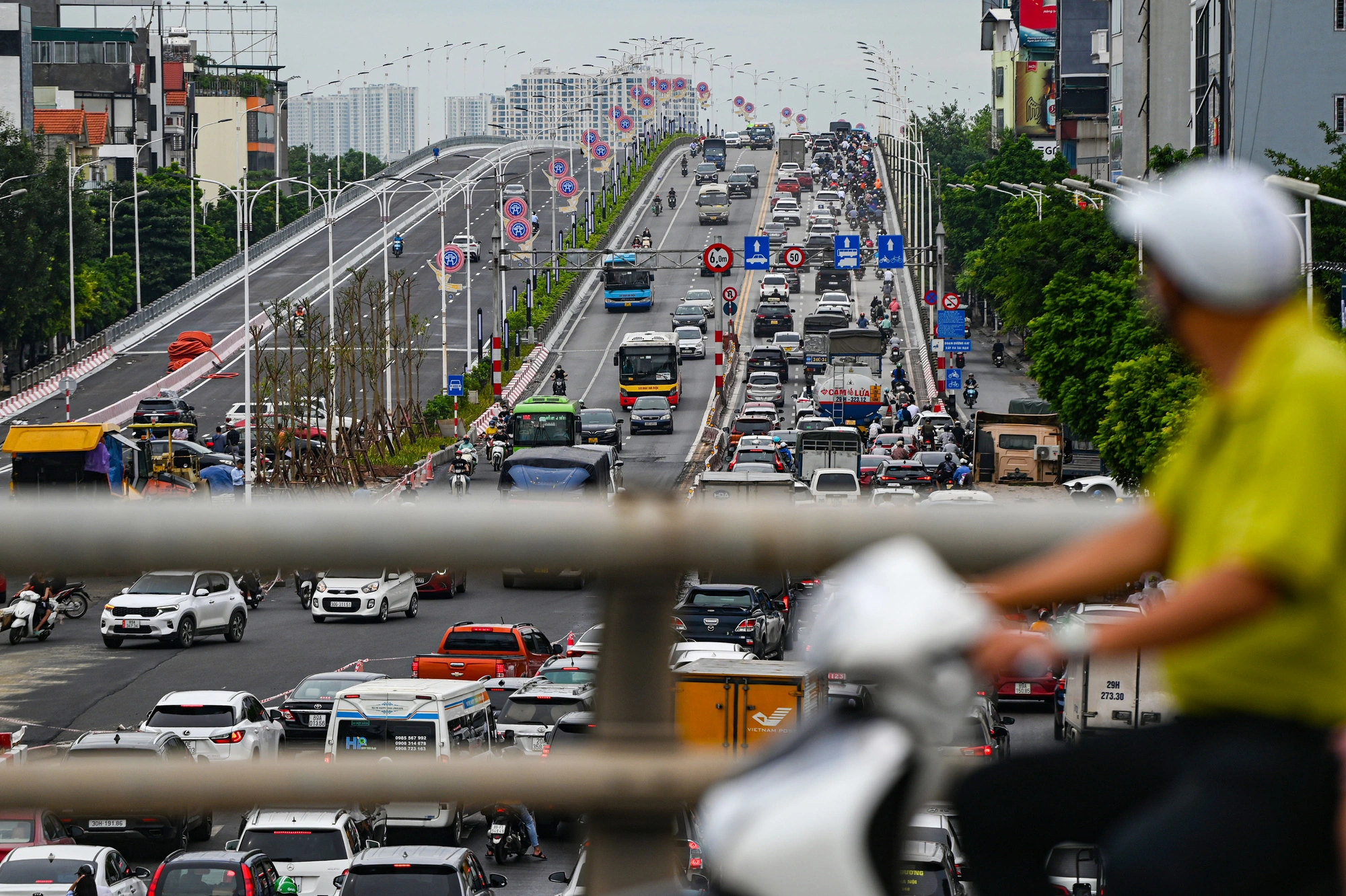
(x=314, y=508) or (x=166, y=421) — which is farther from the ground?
(x=314, y=508)

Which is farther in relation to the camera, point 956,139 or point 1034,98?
point 956,139

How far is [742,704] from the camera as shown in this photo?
680 centimetres

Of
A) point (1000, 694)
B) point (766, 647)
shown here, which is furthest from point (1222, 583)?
point (766, 647)

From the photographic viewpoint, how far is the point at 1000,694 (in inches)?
120

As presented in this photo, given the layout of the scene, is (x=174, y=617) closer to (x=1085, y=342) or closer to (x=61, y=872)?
(x=61, y=872)

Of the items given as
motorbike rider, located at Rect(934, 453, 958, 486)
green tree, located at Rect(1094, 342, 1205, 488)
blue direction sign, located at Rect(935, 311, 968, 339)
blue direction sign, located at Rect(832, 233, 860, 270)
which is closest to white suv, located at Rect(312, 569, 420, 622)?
green tree, located at Rect(1094, 342, 1205, 488)

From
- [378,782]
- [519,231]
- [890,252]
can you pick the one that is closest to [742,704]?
[378,782]

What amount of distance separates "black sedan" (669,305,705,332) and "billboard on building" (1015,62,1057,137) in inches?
2042

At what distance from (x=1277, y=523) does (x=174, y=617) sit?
2337 cm

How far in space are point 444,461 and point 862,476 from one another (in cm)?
1628

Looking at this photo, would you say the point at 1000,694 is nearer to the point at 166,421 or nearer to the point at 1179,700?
the point at 1179,700

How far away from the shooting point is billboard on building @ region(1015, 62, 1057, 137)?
418 ft

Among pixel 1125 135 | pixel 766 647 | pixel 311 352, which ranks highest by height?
pixel 1125 135

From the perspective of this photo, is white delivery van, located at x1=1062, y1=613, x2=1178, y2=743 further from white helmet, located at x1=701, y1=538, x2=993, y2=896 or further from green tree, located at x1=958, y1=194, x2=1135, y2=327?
green tree, located at x1=958, y1=194, x2=1135, y2=327
